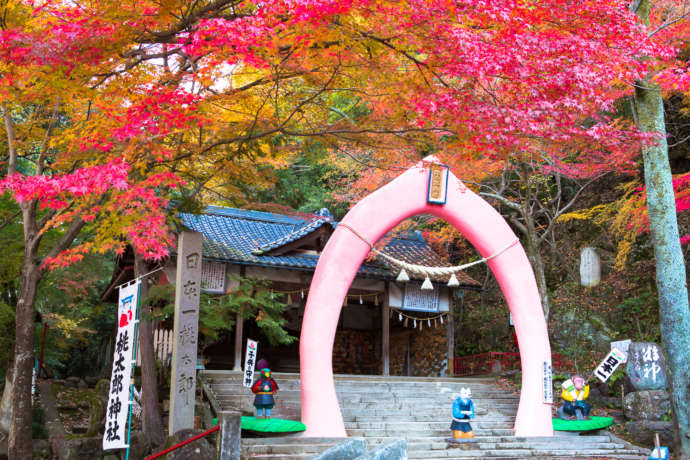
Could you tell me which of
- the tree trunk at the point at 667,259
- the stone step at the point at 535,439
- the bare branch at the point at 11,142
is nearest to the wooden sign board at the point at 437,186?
the tree trunk at the point at 667,259

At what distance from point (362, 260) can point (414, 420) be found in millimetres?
3430

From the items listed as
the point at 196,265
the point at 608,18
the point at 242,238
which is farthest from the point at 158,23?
the point at 242,238

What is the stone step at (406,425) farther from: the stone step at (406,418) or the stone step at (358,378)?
the stone step at (358,378)

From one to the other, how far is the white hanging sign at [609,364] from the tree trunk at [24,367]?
1032 cm

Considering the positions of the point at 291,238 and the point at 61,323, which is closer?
the point at 61,323

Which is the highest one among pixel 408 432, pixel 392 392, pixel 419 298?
pixel 419 298

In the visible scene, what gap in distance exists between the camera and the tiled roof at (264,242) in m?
15.3

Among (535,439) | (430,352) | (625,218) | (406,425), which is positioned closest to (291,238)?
(430,352)

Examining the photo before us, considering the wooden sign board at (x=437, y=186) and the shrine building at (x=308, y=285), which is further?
the shrine building at (x=308, y=285)

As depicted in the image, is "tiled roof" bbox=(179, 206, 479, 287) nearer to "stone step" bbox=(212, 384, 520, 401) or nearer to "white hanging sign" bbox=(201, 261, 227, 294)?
"white hanging sign" bbox=(201, 261, 227, 294)

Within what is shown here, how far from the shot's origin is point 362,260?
36.6ft

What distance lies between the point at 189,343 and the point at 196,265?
1.03 meters

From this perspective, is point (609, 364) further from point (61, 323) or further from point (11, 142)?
point (61, 323)

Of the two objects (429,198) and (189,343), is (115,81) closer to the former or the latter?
(189,343)
